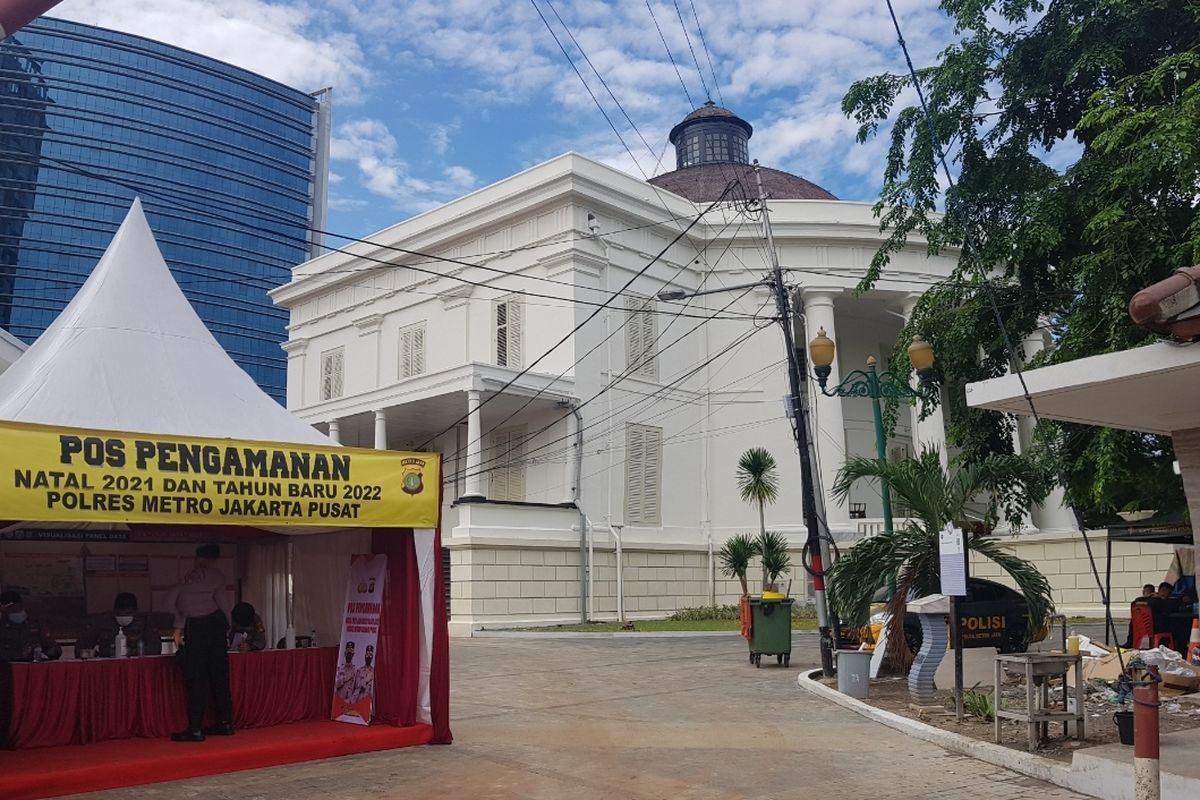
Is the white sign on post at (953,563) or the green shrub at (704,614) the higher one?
the white sign on post at (953,563)

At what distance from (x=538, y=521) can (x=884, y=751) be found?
63.5 feet

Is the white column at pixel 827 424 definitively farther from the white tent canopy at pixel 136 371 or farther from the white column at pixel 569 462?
the white tent canopy at pixel 136 371

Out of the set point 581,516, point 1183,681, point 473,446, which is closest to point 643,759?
point 1183,681

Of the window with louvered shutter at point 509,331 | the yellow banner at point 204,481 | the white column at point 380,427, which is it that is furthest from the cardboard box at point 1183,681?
the white column at point 380,427

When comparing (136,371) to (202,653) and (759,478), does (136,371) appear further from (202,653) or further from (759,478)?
(759,478)

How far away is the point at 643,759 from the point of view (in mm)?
8906

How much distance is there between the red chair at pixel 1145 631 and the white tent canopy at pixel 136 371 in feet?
36.7

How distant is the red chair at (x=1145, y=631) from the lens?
1396 centimetres

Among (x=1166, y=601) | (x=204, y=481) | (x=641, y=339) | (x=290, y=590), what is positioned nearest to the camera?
(x=204, y=481)

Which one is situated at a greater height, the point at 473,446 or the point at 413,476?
the point at 473,446

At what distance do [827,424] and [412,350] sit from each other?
13688 mm

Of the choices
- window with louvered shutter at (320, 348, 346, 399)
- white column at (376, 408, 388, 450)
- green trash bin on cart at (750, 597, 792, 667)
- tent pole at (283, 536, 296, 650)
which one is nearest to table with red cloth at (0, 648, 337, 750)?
tent pole at (283, 536, 296, 650)

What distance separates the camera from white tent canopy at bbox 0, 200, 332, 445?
29.9ft

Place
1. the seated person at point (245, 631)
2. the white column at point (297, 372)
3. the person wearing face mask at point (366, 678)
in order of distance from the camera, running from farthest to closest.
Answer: the white column at point (297, 372)
the seated person at point (245, 631)
the person wearing face mask at point (366, 678)
